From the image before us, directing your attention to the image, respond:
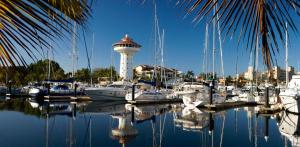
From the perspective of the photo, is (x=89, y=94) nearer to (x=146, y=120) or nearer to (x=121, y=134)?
(x=146, y=120)

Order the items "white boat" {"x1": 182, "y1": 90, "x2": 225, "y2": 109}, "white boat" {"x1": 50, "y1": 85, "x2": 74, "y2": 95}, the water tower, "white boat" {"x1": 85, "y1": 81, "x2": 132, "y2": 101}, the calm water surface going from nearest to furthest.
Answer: the calm water surface → "white boat" {"x1": 182, "y1": 90, "x2": 225, "y2": 109} → "white boat" {"x1": 85, "y1": 81, "x2": 132, "y2": 101} → "white boat" {"x1": 50, "y1": 85, "x2": 74, "y2": 95} → the water tower

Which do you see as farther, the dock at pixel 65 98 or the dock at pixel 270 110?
the dock at pixel 65 98

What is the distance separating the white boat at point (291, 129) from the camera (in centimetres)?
1610

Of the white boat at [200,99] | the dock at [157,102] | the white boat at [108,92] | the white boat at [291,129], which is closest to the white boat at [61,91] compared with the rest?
the white boat at [108,92]

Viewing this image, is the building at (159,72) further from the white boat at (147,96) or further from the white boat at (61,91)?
the white boat at (61,91)

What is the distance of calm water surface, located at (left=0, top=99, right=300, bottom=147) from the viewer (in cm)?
1603

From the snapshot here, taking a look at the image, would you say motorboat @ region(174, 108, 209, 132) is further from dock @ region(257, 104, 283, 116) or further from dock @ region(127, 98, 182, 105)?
dock @ region(127, 98, 182, 105)

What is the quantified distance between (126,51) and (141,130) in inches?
2200

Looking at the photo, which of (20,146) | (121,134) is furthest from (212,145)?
(20,146)

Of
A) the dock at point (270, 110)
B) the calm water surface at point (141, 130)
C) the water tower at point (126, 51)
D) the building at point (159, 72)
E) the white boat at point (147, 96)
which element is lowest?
the calm water surface at point (141, 130)

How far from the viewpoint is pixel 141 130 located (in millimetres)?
20234

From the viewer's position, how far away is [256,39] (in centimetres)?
107

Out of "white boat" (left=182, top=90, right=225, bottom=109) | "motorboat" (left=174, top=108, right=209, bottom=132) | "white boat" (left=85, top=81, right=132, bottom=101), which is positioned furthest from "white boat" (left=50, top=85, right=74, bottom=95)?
"motorboat" (left=174, top=108, right=209, bottom=132)

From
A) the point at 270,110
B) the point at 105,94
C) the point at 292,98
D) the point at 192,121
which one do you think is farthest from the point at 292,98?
the point at 105,94
